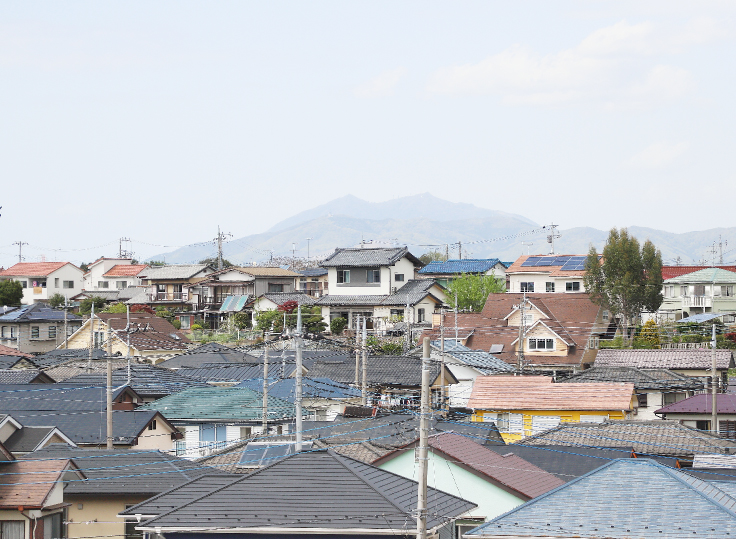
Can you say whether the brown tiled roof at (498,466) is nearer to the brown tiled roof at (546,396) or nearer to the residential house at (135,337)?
the brown tiled roof at (546,396)

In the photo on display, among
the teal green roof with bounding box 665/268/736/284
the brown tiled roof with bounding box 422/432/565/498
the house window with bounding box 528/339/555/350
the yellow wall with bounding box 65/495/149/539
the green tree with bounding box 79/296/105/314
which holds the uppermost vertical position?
the teal green roof with bounding box 665/268/736/284

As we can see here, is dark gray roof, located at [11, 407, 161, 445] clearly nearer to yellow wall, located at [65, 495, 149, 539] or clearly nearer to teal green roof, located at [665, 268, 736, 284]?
yellow wall, located at [65, 495, 149, 539]

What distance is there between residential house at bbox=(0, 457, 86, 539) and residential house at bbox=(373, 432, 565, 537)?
5937 mm

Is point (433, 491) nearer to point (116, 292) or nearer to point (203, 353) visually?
point (203, 353)

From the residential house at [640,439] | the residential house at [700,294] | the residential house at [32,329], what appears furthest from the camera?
the residential house at [700,294]

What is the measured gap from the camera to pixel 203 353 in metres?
44.4

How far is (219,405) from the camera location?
2870 cm

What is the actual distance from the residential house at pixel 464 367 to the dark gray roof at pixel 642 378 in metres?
3.87

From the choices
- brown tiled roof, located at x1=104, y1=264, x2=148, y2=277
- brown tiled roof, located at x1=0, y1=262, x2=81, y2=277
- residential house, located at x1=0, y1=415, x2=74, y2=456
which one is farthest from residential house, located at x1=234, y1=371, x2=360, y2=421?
brown tiled roof, located at x1=104, y1=264, x2=148, y2=277

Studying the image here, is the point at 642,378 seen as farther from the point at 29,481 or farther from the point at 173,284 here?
the point at 173,284

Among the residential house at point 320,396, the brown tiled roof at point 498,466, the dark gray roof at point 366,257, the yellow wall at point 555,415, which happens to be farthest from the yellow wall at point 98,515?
the dark gray roof at point 366,257

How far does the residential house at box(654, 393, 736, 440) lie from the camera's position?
29.6 m

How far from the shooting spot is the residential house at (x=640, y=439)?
22.0m

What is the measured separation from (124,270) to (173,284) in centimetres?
1406
